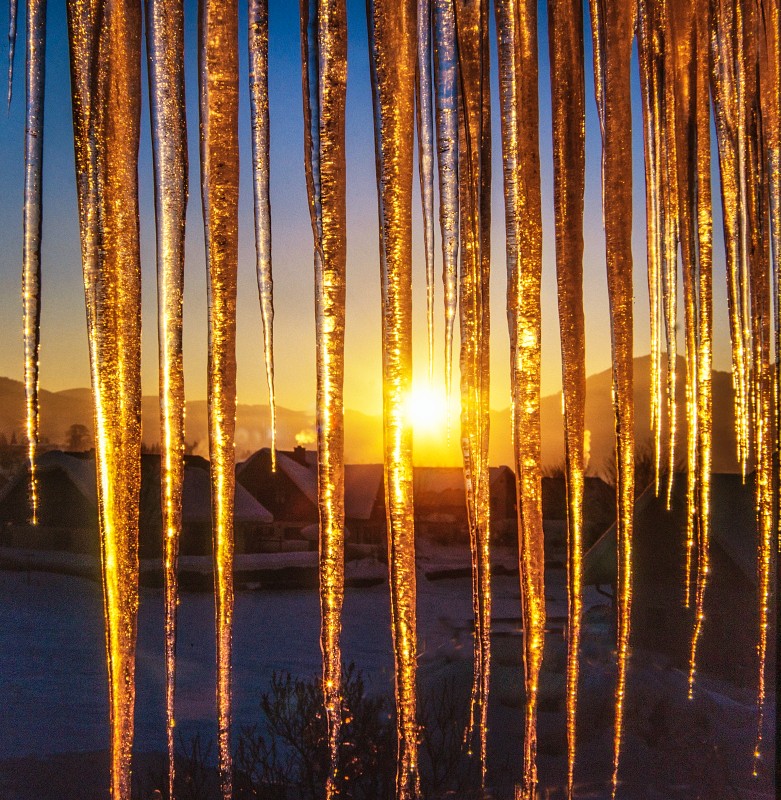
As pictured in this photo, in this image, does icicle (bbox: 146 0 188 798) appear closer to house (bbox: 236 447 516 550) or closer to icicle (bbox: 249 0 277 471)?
icicle (bbox: 249 0 277 471)

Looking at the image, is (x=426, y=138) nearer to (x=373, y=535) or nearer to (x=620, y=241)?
(x=620, y=241)

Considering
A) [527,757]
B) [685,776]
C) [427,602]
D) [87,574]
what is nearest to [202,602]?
[87,574]

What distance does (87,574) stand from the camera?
54.3ft

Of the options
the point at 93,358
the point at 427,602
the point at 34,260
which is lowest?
the point at 427,602

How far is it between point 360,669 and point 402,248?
40.7ft

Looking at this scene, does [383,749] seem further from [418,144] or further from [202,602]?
[202,602]

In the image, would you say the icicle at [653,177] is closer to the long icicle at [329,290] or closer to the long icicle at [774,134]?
the long icicle at [774,134]

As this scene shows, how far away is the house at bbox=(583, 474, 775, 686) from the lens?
24.2 ft

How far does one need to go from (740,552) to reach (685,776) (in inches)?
99.3

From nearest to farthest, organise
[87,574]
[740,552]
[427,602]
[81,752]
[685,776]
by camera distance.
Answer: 1. [740,552]
2. [685,776]
3. [81,752]
4. [87,574]
5. [427,602]

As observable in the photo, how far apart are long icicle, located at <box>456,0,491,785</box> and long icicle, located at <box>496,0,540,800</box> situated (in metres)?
0.03

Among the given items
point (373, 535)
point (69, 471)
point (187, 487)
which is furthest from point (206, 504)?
point (373, 535)

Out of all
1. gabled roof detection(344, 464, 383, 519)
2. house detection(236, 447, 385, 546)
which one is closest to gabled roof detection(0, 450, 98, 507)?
house detection(236, 447, 385, 546)

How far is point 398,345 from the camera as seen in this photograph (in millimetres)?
843
